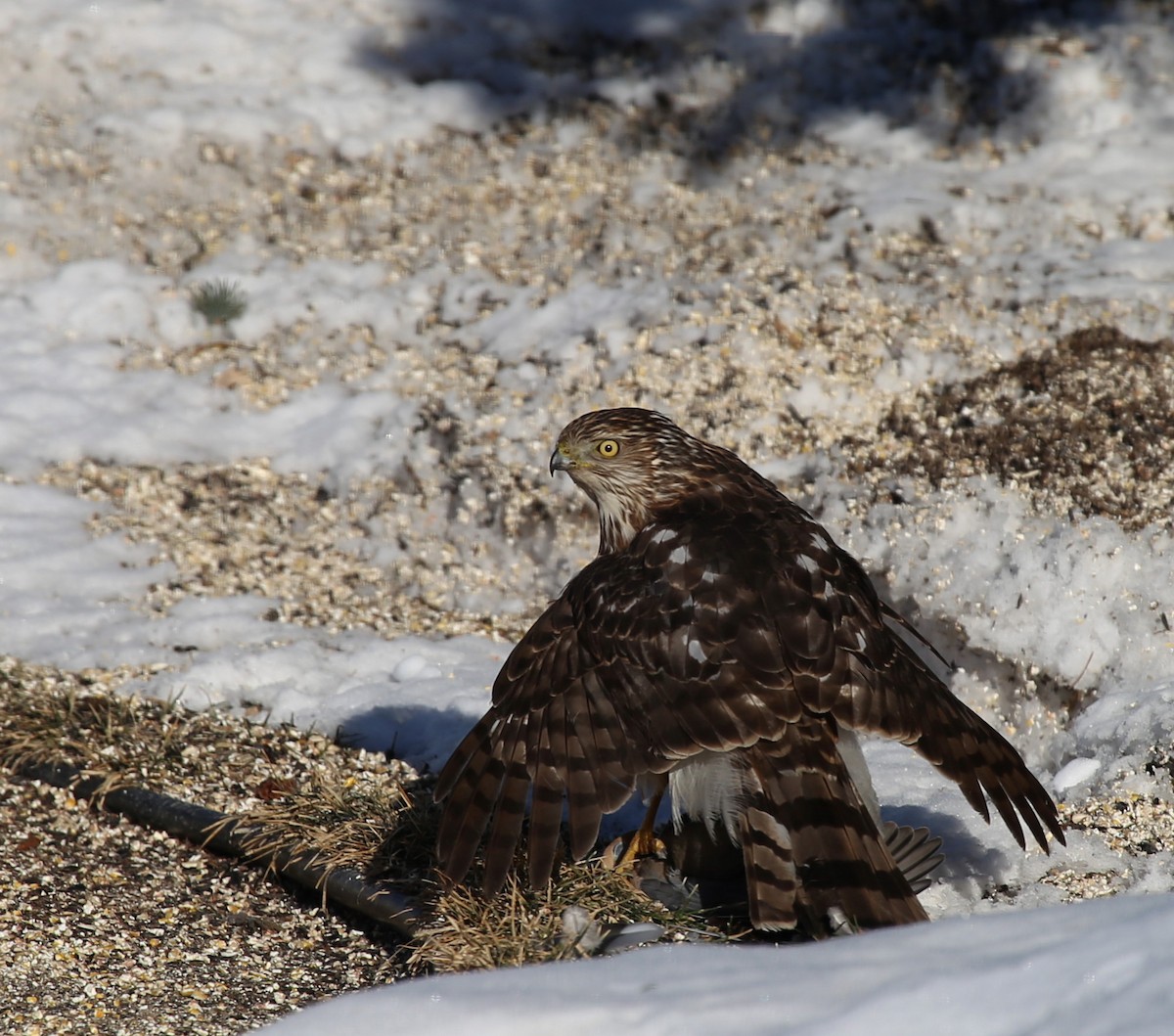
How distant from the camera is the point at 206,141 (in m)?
8.15

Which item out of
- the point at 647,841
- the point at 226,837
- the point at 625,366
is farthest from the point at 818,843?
A: the point at 625,366

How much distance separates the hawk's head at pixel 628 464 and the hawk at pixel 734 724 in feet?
1.01

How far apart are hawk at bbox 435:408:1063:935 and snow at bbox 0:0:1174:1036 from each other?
17.1 inches

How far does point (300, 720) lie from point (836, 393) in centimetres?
274

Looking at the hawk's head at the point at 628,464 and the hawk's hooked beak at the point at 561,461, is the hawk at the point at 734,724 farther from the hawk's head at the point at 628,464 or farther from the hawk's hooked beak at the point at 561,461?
the hawk's hooked beak at the point at 561,461

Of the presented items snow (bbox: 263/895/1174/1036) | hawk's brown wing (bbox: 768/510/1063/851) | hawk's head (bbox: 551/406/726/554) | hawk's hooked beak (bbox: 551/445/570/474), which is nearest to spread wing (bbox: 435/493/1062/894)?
hawk's brown wing (bbox: 768/510/1063/851)

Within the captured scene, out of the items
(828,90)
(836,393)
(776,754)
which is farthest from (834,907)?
(828,90)

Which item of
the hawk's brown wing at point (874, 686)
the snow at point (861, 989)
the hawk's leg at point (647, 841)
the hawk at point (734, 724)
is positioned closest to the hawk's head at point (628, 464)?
the hawk at point (734, 724)

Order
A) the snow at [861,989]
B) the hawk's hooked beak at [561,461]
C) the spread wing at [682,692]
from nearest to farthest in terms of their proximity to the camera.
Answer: the snow at [861,989] < the spread wing at [682,692] < the hawk's hooked beak at [561,461]

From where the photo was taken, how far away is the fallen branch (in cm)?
381

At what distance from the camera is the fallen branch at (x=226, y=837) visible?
150 inches

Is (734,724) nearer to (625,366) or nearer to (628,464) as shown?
(628,464)

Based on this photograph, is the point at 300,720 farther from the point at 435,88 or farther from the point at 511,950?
the point at 435,88

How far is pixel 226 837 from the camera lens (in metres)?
4.22
